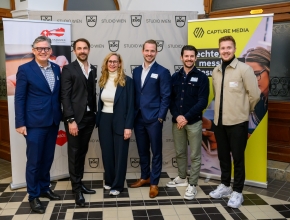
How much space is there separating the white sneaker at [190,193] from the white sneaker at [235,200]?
39cm

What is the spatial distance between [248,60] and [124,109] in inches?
60.3

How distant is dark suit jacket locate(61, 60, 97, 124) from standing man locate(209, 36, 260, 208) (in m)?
1.40

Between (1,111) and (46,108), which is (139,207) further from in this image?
(1,111)

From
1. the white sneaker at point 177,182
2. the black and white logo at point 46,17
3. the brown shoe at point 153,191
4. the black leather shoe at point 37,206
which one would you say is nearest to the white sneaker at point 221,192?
the white sneaker at point 177,182

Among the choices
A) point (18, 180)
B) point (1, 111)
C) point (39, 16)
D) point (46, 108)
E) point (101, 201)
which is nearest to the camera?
point (46, 108)

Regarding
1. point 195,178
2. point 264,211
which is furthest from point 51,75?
point 264,211

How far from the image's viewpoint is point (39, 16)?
3801mm

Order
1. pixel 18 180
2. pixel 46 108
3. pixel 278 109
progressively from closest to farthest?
pixel 46 108 < pixel 18 180 < pixel 278 109

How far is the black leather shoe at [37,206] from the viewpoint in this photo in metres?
2.94

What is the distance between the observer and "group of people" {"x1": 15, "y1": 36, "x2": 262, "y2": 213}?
2.95 metres

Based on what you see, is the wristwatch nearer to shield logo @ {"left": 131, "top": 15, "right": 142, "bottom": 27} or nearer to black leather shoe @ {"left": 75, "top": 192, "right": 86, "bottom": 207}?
black leather shoe @ {"left": 75, "top": 192, "right": 86, "bottom": 207}

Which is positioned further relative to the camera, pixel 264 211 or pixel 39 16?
pixel 39 16

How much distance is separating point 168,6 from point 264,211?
340cm

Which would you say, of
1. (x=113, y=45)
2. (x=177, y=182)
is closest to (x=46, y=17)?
(x=113, y=45)
